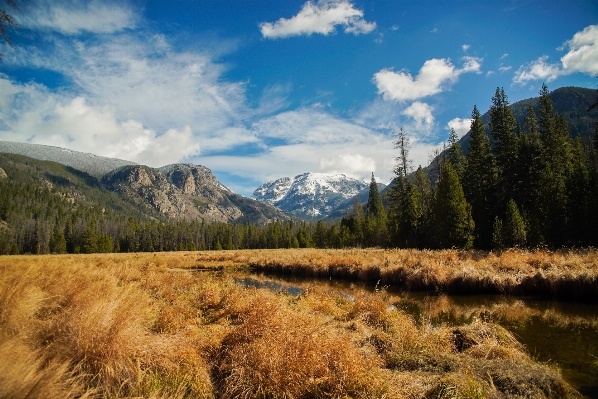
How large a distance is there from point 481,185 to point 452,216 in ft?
35.9

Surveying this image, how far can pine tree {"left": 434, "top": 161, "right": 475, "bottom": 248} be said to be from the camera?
31.5 m

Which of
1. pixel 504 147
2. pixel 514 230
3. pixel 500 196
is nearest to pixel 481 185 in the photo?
pixel 500 196

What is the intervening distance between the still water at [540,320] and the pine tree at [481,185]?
23807 millimetres

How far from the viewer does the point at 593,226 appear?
80.3 feet

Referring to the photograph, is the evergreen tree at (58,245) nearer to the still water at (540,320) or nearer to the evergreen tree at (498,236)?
the still water at (540,320)

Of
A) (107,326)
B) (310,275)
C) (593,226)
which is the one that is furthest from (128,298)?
(593,226)

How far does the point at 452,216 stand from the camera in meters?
32.0

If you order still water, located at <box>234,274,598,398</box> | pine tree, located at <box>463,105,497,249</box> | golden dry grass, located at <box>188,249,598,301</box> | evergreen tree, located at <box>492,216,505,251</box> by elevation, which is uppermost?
pine tree, located at <box>463,105,497,249</box>

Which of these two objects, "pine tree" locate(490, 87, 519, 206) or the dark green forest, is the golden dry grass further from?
"pine tree" locate(490, 87, 519, 206)

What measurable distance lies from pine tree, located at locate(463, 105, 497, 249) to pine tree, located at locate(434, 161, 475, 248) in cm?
379

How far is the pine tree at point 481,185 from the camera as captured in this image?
115ft

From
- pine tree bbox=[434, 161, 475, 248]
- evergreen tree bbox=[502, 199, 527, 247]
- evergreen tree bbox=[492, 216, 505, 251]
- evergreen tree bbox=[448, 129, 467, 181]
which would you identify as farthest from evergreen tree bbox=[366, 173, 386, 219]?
evergreen tree bbox=[502, 199, 527, 247]

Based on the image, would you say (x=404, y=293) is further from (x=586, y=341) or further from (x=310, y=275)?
(x=310, y=275)

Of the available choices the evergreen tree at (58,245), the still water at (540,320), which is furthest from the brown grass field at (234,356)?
the evergreen tree at (58,245)
